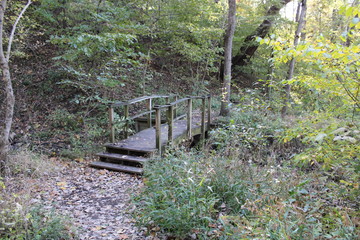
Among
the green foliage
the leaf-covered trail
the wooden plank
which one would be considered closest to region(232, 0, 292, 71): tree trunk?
the wooden plank

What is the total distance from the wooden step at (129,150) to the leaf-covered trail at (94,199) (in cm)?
65

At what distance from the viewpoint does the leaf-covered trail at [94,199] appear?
11.3 ft

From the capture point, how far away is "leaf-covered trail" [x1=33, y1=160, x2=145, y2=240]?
11.3 ft

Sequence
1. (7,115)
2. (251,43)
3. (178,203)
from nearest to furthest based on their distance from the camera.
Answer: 1. (178,203)
2. (7,115)
3. (251,43)

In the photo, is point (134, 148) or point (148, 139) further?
point (148, 139)

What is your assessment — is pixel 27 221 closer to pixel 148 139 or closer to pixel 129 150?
pixel 129 150

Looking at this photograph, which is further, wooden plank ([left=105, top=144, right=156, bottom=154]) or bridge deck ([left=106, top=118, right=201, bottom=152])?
bridge deck ([left=106, top=118, right=201, bottom=152])

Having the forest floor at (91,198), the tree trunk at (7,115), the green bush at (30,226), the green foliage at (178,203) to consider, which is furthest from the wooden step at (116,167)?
the green bush at (30,226)

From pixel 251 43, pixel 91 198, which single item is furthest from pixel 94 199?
pixel 251 43

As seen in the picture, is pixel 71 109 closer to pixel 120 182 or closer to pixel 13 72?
pixel 13 72

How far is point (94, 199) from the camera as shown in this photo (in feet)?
14.5

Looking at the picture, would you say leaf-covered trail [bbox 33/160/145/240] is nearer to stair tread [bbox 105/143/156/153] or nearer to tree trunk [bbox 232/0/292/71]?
stair tread [bbox 105/143/156/153]

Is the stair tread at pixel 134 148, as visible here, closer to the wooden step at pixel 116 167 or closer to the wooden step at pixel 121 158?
the wooden step at pixel 121 158

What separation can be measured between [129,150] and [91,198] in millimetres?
1778
